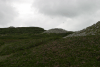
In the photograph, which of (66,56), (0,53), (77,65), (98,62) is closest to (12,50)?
(0,53)

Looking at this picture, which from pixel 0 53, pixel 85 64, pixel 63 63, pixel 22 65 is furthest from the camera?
pixel 0 53

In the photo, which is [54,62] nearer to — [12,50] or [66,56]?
[66,56]

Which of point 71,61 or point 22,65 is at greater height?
point 71,61

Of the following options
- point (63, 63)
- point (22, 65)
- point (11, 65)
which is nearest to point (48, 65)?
point (63, 63)

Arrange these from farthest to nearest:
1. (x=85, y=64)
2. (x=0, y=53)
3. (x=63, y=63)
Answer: (x=0, y=53) < (x=63, y=63) < (x=85, y=64)

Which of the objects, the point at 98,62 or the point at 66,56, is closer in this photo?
the point at 98,62

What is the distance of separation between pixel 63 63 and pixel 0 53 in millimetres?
29473

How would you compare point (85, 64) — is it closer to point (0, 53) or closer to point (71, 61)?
point (71, 61)

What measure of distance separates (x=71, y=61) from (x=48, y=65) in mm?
5425

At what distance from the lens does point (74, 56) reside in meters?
24.5

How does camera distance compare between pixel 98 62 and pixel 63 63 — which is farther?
pixel 63 63

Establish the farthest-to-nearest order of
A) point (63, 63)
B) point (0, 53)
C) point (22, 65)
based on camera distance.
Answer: point (0, 53)
point (22, 65)
point (63, 63)

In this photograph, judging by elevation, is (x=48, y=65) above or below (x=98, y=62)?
below

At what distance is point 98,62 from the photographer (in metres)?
20.1
